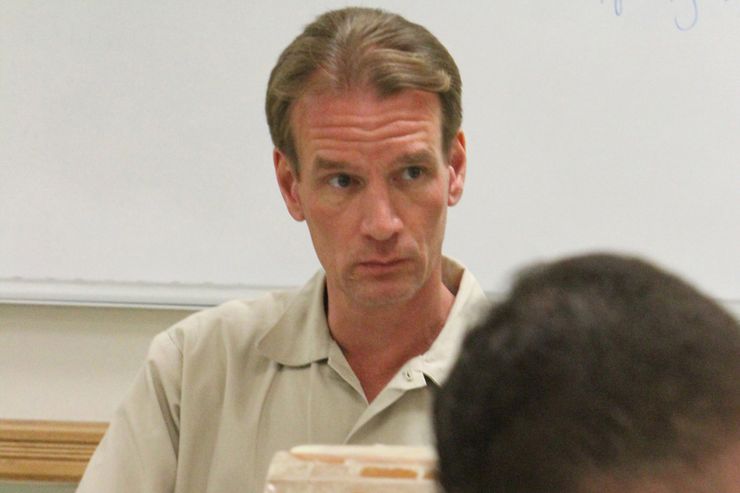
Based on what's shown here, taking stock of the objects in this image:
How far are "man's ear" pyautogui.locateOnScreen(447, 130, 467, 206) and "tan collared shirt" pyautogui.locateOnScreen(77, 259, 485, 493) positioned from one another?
125mm

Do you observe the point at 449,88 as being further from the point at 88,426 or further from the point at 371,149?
the point at 88,426

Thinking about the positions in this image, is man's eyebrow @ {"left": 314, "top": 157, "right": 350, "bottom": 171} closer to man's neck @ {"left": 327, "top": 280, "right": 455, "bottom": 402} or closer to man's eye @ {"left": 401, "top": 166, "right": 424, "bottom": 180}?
man's eye @ {"left": 401, "top": 166, "right": 424, "bottom": 180}

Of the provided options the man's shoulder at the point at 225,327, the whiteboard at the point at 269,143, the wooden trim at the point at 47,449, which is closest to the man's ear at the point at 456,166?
the man's shoulder at the point at 225,327

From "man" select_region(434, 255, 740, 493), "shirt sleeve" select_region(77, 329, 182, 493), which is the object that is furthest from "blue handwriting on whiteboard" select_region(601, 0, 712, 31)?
"man" select_region(434, 255, 740, 493)

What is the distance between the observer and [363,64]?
131cm

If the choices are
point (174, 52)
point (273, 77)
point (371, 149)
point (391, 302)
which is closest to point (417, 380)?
point (391, 302)

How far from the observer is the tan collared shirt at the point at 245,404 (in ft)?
4.40

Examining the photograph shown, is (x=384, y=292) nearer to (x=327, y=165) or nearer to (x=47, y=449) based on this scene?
(x=327, y=165)

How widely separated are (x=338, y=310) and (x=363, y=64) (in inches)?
13.6

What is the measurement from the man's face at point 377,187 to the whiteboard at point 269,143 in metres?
0.50

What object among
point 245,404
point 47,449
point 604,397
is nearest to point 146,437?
point 245,404

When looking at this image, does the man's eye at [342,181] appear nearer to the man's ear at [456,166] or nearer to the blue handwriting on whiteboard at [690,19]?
the man's ear at [456,166]

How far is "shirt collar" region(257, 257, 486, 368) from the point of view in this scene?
1.37 m

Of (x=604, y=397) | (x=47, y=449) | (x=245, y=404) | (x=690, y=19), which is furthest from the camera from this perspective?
(x=47, y=449)
